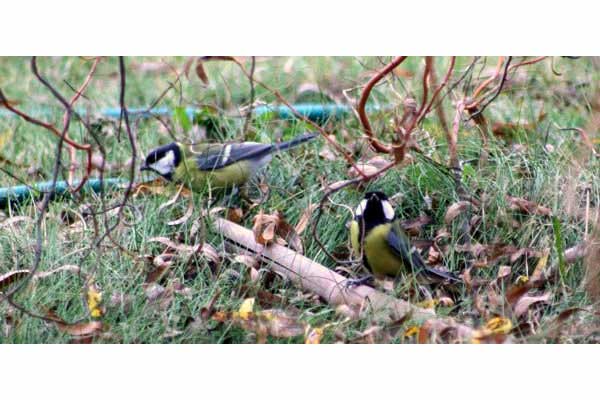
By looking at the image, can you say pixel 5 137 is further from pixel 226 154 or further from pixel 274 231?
pixel 274 231

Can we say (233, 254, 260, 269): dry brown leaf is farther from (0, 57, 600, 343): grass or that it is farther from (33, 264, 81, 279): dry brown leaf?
(33, 264, 81, 279): dry brown leaf

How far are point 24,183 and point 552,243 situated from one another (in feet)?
8.73

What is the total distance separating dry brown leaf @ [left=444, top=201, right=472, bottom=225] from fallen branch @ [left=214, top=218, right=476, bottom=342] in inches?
25.4

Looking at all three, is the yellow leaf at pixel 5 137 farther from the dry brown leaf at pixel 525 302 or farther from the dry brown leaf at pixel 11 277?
the dry brown leaf at pixel 525 302

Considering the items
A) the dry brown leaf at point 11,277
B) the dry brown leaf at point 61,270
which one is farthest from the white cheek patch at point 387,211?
the dry brown leaf at point 11,277

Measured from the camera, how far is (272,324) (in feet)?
11.1

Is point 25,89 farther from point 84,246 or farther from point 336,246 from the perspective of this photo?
point 336,246

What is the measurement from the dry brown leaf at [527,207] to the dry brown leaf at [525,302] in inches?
22.9

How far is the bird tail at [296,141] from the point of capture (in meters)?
4.50

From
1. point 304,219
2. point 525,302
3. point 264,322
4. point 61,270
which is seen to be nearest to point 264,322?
point 264,322

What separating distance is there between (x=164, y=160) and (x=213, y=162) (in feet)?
0.90

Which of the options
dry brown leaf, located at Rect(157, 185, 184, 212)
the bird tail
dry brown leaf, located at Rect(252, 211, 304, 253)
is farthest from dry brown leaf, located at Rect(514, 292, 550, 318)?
dry brown leaf, located at Rect(157, 185, 184, 212)

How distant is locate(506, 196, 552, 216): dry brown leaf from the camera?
13.5ft

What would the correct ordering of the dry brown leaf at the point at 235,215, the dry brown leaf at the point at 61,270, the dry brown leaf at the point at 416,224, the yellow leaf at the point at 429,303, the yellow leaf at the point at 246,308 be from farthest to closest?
1. the dry brown leaf at the point at 235,215
2. the dry brown leaf at the point at 416,224
3. the dry brown leaf at the point at 61,270
4. the yellow leaf at the point at 429,303
5. the yellow leaf at the point at 246,308
